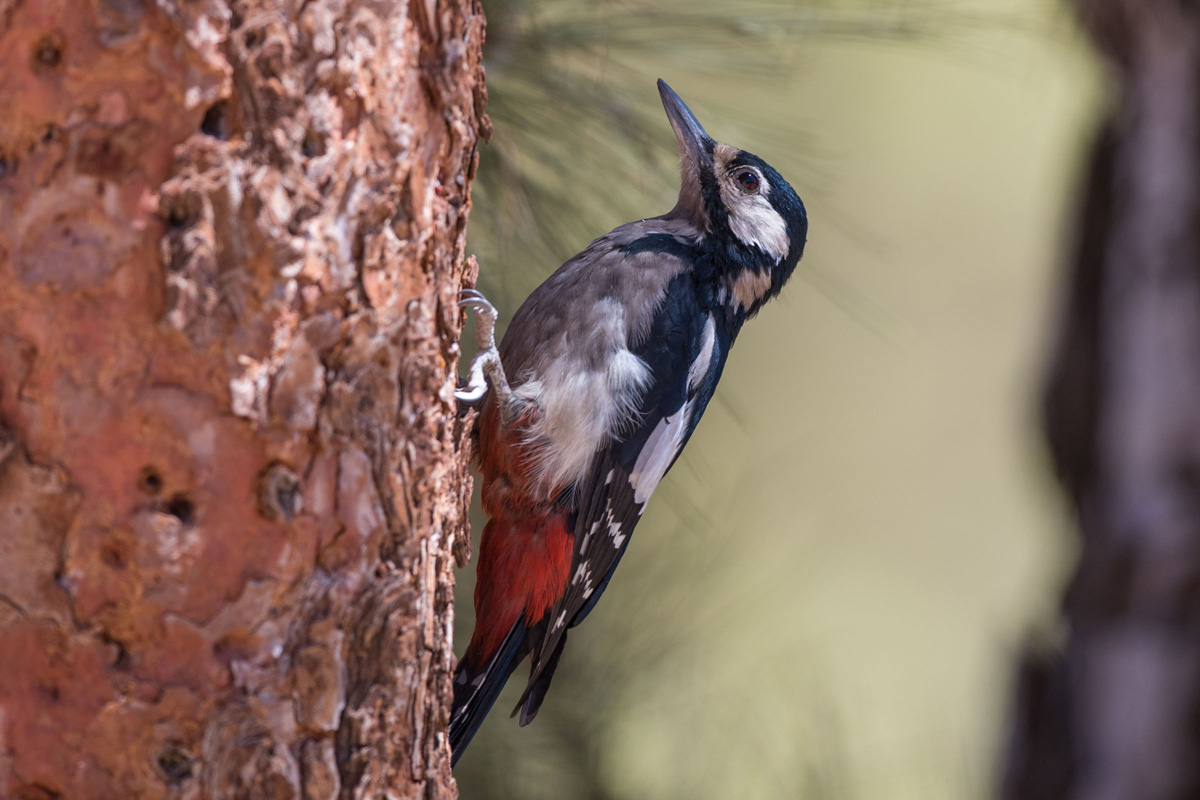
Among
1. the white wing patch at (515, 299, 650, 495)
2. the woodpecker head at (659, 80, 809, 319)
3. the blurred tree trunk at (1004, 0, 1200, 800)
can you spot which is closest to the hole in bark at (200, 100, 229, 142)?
the white wing patch at (515, 299, 650, 495)

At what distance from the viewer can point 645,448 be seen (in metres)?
1.80

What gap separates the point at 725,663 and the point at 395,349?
138 centimetres

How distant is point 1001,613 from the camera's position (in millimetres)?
3889

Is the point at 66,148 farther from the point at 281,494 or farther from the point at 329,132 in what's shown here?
the point at 281,494

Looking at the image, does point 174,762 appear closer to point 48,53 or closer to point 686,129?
point 48,53

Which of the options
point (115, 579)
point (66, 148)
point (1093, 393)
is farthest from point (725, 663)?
point (66, 148)

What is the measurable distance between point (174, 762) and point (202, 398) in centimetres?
30

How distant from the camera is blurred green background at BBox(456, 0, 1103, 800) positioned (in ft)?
5.51

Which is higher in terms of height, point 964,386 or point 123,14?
point 123,14

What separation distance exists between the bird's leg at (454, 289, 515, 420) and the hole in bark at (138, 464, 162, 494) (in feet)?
2.09

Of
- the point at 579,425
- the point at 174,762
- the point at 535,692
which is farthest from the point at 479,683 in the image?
the point at 174,762

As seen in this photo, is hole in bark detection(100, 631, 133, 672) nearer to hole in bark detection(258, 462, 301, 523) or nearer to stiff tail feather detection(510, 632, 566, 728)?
hole in bark detection(258, 462, 301, 523)

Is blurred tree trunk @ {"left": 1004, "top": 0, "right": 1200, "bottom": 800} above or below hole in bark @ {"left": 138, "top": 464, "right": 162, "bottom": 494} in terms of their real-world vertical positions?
below

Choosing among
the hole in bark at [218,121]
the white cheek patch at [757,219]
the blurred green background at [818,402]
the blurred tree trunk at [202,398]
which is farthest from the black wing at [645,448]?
the hole in bark at [218,121]
